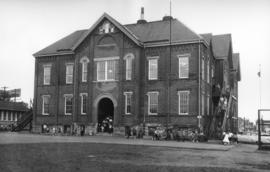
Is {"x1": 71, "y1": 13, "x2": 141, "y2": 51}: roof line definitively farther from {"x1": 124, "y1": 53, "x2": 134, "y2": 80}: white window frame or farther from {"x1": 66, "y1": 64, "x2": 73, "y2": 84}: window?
{"x1": 66, "y1": 64, "x2": 73, "y2": 84}: window

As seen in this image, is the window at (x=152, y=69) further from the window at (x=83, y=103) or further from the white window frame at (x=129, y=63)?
the window at (x=83, y=103)

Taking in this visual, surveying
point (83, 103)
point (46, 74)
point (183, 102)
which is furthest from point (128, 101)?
point (46, 74)

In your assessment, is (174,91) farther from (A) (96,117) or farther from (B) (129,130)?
(A) (96,117)

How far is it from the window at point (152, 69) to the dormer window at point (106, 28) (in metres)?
5.61

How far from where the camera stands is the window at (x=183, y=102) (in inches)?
1522

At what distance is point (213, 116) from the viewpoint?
42.2 m

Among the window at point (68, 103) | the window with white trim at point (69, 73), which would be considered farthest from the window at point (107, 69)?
the window at point (68, 103)

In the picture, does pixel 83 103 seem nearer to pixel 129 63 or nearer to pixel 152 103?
pixel 129 63

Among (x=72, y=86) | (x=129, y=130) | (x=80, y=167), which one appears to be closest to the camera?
(x=80, y=167)

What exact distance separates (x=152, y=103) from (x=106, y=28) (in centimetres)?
976

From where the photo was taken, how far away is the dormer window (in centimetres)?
4219

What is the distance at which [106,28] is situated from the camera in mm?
42500

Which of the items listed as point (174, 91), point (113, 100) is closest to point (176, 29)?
point (174, 91)

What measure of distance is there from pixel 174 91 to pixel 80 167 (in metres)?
26.3
